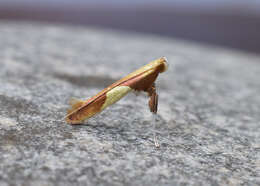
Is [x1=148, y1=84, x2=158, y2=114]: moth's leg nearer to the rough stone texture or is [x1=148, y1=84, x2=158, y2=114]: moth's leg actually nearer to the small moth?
the small moth

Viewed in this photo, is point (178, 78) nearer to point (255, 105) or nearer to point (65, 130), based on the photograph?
point (255, 105)

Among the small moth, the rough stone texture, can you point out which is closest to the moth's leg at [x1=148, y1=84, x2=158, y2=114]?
the small moth

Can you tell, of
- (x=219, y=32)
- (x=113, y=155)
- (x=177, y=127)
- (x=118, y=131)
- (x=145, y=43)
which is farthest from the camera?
(x=219, y=32)

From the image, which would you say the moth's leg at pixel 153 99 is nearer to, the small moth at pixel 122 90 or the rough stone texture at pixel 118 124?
the small moth at pixel 122 90

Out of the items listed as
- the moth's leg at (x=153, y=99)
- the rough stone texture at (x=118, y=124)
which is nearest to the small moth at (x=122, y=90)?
the moth's leg at (x=153, y=99)

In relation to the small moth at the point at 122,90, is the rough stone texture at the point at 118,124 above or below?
below

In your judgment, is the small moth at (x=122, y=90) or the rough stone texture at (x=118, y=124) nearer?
the rough stone texture at (x=118, y=124)

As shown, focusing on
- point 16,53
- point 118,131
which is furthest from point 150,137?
point 16,53

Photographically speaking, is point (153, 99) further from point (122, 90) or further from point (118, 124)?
point (118, 124)
